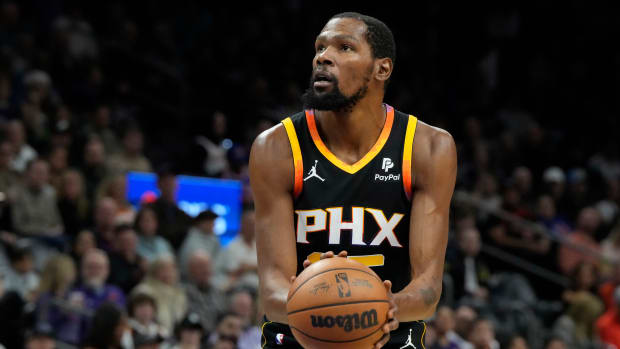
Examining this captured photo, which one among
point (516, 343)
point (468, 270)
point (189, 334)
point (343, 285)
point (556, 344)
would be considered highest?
point (343, 285)

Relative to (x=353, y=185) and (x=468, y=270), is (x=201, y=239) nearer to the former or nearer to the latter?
(x=468, y=270)

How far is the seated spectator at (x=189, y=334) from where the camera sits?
301 inches

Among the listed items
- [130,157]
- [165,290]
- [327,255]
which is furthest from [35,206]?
[327,255]

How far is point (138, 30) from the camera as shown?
44.4 feet

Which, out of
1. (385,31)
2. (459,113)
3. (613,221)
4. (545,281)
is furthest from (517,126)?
(385,31)

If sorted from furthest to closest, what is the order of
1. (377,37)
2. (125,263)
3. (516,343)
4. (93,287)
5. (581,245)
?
(581,245) < (516,343) < (125,263) < (93,287) < (377,37)

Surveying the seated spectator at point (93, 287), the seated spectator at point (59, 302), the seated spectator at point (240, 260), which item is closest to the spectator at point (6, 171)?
the seated spectator at point (59, 302)

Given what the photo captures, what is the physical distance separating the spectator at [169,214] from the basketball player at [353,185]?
5.60m

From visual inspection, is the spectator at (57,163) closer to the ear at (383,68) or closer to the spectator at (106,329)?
the spectator at (106,329)

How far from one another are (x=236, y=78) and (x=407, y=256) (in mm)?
9377

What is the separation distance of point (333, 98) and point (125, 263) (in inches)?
203

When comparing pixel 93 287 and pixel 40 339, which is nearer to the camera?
pixel 40 339

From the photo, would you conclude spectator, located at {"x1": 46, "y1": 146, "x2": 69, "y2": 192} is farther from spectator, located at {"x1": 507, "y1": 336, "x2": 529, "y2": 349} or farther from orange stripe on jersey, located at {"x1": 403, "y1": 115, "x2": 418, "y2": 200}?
orange stripe on jersey, located at {"x1": 403, "y1": 115, "x2": 418, "y2": 200}

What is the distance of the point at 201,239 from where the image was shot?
9.55 metres
